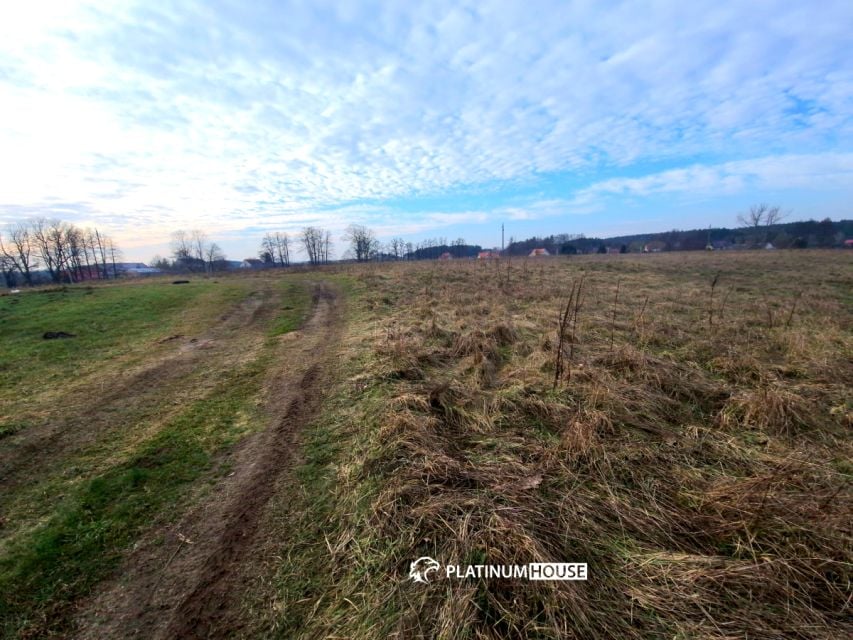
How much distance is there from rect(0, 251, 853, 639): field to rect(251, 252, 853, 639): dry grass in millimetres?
20

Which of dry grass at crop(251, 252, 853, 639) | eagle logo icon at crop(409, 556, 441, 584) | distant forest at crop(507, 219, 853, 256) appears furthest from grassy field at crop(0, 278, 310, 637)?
A: distant forest at crop(507, 219, 853, 256)

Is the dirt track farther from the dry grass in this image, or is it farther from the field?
the dry grass

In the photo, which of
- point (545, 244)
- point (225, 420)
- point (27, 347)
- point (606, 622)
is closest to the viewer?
point (606, 622)

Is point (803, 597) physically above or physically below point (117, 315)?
below

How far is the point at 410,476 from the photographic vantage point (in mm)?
3375

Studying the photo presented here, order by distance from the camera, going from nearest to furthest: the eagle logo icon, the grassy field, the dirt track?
the dirt track
the eagle logo icon
the grassy field

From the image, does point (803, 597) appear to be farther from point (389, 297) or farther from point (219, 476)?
point (389, 297)

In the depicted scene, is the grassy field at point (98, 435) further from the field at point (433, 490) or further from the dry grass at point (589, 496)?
the dry grass at point (589, 496)

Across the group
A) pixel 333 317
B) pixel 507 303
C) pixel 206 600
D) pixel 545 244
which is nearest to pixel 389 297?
pixel 333 317

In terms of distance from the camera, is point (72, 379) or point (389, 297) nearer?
A: point (72, 379)

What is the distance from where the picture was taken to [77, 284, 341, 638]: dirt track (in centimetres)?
230

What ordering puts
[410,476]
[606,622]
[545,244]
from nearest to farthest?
[606,622], [410,476], [545,244]

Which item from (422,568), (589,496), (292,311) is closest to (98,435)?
(422,568)

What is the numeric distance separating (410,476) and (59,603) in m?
2.67
